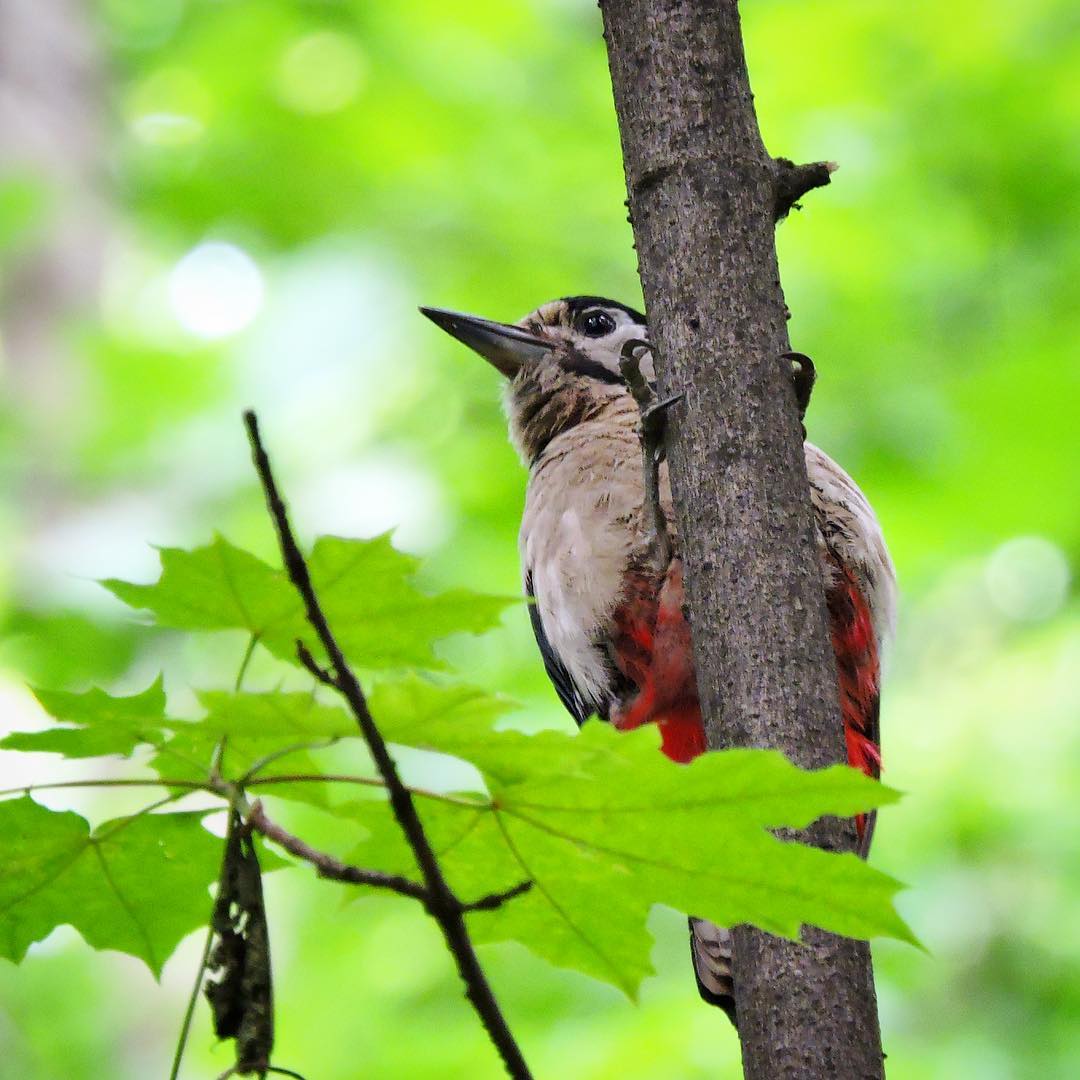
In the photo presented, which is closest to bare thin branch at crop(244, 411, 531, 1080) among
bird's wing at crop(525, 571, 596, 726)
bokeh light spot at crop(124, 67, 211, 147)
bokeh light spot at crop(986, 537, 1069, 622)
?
bird's wing at crop(525, 571, 596, 726)

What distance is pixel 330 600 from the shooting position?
4.68 ft

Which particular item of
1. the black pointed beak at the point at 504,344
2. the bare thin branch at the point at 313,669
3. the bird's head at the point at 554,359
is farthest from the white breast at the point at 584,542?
the bare thin branch at the point at 313,669

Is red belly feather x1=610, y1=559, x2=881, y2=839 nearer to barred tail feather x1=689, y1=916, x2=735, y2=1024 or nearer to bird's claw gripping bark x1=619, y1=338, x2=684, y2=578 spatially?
bird's claw gripping bark x1=619, y1=338, x2=684, y2=578

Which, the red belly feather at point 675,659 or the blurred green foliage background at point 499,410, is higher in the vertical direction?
the blurred green foliage background at point 499,410

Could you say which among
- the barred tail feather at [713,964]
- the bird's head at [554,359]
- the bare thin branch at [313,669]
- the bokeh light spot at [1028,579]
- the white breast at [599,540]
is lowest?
the bare thin branch at [313,669]

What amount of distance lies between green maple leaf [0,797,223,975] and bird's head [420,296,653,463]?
2.26m

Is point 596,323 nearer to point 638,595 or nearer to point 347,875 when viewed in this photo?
point 638,595

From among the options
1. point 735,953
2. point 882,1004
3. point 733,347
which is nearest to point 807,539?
point 733,347

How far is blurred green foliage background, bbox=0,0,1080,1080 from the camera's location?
525 centimetres

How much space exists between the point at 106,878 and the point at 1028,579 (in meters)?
5.63

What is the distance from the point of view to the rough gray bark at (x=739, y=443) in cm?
172

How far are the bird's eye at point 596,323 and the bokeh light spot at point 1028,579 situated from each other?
2265 millimetres

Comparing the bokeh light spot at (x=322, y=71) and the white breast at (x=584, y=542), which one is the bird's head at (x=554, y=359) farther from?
the bokeh light spot at (x=322, y=71)

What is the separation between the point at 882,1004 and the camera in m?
4.86
